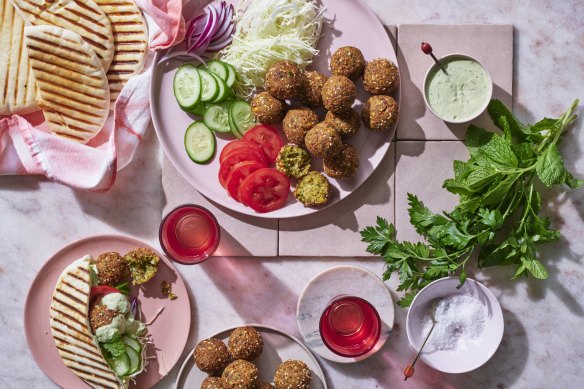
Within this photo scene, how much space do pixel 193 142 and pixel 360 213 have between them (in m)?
1.02

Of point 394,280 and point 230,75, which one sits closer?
point 230,75

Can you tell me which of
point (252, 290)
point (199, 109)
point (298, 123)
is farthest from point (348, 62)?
point (252, 290)

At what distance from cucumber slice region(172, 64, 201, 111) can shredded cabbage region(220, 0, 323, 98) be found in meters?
0.20

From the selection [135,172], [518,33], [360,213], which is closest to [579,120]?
[518,33]

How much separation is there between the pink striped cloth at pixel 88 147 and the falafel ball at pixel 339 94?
0.96 metres

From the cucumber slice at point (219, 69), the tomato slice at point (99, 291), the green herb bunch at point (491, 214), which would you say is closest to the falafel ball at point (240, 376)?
the tomato slice at point (99, 291)

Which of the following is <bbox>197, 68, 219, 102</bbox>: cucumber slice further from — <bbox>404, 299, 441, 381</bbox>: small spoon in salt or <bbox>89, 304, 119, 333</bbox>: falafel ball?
<bbox>404, 299, 441, 381</bbox>: small spoon in salt

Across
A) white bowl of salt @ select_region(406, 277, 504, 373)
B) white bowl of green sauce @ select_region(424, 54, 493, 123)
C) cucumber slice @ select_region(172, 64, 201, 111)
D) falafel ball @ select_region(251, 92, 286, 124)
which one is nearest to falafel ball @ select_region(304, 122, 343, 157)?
falafel ball @ select_region(251, 92, 286, 124)

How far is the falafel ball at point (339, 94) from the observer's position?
343 centimetres

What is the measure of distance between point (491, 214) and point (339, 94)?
1.00m

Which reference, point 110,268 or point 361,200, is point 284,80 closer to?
point 361,200

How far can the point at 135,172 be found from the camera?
3.91 meters

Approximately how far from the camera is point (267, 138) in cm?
367

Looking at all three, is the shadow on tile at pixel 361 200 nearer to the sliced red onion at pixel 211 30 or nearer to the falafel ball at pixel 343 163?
the falafel ball at pixel 343 163
